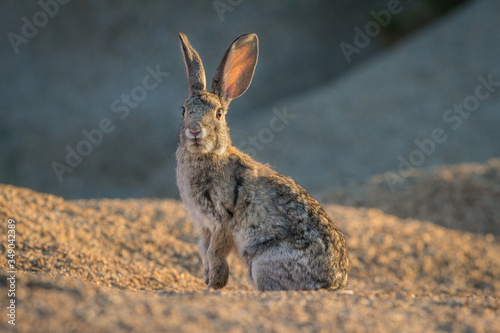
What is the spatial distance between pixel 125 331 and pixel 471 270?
6233 millimetres

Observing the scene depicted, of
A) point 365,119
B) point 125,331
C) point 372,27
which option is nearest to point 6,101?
point 365,119

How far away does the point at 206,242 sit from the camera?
5.42m

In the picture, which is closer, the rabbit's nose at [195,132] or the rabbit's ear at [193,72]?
the rabbit's nose at [195,132]

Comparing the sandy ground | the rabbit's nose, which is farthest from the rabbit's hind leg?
the rabbit's nose

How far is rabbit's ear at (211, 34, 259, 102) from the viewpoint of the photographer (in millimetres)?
5496

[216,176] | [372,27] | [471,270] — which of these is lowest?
[471,270]

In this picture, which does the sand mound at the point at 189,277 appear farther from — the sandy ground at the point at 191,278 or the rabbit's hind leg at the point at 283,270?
the rabbit's hind leg at the point at 283,270

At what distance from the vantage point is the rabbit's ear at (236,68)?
5.50 metres

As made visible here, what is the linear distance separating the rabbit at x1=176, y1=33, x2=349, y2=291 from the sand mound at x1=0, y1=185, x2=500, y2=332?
18.3 inches

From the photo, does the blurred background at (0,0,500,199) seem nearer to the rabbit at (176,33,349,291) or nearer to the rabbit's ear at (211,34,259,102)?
the rabbit's ear at (211,34,259,102)

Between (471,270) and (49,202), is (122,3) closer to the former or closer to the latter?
(49,202)

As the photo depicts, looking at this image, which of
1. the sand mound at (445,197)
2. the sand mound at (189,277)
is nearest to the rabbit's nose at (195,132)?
the sand mound at (189,277)

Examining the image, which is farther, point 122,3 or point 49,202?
point 122,3

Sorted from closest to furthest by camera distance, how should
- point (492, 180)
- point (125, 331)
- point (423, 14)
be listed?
point (125, 331)
point (492, 180)
point (423, 14)
